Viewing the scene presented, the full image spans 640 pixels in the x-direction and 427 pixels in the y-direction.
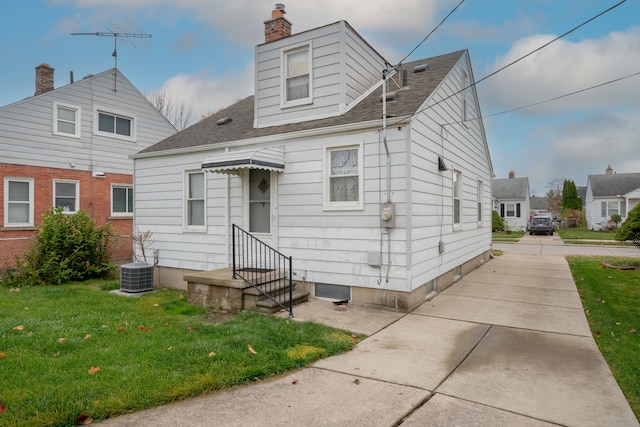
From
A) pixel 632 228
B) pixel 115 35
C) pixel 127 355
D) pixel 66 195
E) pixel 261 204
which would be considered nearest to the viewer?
pixel 127 355

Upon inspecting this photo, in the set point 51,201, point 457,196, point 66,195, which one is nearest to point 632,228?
point 457,196

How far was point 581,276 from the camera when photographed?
9742mm

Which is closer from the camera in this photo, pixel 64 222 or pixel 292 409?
pixel 292 409

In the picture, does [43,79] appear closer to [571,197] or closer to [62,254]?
[62,254]

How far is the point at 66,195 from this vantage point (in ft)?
43.3

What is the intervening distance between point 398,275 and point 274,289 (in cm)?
211

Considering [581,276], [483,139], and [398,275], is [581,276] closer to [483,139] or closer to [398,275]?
[483,139]

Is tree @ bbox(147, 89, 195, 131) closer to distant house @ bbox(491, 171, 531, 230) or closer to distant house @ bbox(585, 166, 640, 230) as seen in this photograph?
distant house @ bbox(491, 171, 531, 230)

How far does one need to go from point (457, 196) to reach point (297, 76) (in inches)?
189

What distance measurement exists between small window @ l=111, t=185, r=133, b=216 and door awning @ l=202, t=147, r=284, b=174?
9142 mm

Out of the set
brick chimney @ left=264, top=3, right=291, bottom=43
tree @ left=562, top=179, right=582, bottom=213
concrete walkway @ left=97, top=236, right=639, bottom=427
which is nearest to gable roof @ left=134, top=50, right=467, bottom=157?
brick chimney @ left=264, top=3, right=291, bottom=43

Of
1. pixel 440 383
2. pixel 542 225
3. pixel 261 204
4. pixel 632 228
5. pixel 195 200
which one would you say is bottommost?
pixel 440 383

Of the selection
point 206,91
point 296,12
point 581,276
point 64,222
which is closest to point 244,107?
point 296,12

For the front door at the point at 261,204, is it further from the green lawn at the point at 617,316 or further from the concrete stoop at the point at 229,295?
the green lawn at the point at 617,316
